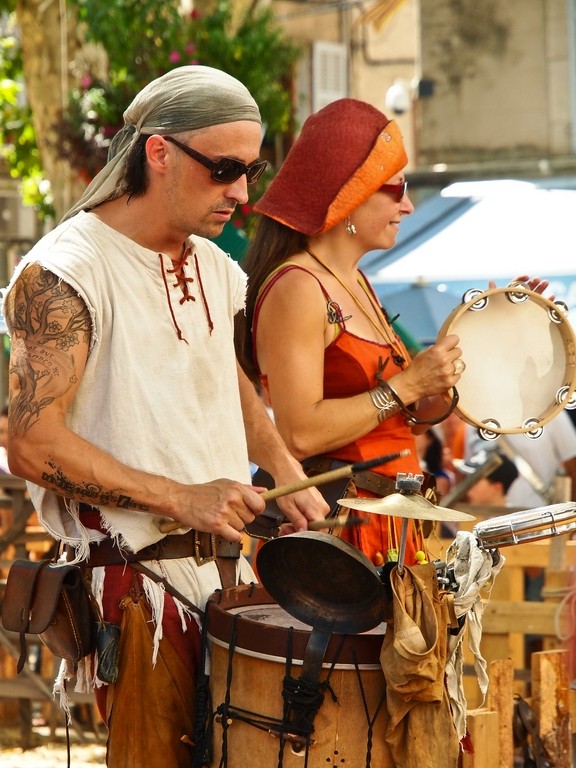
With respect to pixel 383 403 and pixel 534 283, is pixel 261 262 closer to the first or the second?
pixel 383 403

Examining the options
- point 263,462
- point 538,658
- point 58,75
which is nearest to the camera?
point 263,462

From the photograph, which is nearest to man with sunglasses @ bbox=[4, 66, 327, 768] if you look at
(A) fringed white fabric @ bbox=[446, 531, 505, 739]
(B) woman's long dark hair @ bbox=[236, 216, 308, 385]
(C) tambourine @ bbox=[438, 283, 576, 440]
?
(A) fringed white fabric @ bbox=[446, 531, 505, 739]

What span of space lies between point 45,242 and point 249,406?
0.72 metres

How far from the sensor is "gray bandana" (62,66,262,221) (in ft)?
10.0

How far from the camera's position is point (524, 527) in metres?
3.07

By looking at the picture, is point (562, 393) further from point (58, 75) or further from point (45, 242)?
point (58, 75)

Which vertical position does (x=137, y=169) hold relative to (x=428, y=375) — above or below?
above

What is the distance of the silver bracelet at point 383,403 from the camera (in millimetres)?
3734

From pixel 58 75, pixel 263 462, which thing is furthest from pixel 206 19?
pixel 263 462

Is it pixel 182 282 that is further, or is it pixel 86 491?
pixel 182 282

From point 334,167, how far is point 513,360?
812mm

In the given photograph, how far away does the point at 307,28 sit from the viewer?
846 inches

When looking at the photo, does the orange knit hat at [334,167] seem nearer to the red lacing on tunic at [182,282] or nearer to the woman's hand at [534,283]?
the woman's hand at [534,283]

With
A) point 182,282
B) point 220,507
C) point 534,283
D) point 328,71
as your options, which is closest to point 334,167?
point 534,283
